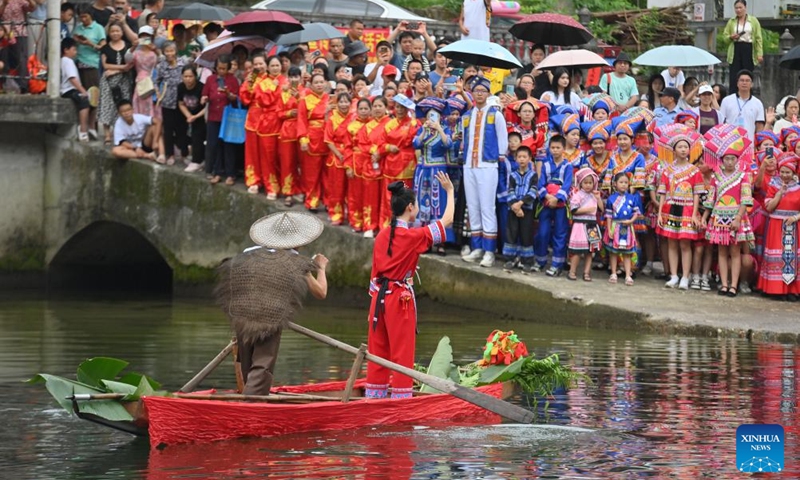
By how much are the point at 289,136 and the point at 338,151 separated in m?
0.82

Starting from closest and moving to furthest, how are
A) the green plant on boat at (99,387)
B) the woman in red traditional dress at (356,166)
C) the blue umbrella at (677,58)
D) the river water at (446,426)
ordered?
the river water at (446,426) < the green plant on boat at (99,387) < the woman in red traditional dress at (356,166) < the blue umbrella at (677,58)

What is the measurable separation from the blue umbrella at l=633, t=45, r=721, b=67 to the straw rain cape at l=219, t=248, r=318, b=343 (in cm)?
948

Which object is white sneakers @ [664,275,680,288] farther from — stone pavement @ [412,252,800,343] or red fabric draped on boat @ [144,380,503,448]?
red fabric draped on boat @ [144,380,503,448]

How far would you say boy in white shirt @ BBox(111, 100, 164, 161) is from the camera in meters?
20.5

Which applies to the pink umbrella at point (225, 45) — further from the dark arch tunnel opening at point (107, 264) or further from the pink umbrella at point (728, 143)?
the pink umbrella at point (728, 143)

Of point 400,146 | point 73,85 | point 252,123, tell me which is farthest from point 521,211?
point 73,85

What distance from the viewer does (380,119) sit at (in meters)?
18.2

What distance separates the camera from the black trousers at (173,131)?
20164 mm

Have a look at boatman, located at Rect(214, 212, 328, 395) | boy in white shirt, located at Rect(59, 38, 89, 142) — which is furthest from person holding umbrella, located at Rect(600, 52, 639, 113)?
boatman, located at Rect(214, 212, 328, 395)

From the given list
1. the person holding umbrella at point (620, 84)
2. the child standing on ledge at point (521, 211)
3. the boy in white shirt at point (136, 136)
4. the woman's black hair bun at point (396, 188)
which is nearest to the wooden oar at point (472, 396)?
the woman's black hair bun at point (396, 188)

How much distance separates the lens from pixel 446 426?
1153cm

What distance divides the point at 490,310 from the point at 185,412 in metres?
7.65

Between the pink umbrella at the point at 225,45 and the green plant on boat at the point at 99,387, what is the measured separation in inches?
356

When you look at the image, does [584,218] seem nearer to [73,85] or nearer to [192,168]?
[192,168]
